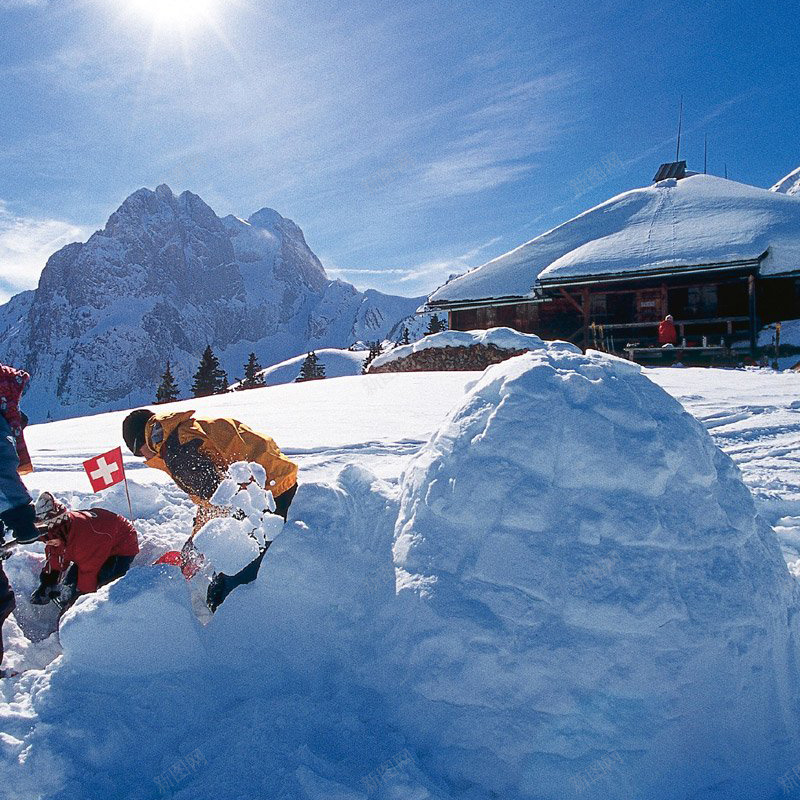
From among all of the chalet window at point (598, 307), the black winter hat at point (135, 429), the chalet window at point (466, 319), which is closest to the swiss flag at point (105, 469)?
the black winter hat at point (135, 429)

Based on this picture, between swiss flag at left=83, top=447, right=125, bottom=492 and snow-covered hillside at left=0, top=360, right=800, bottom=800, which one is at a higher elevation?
swiss flag at left=83, top=447, right=125, bottom=492

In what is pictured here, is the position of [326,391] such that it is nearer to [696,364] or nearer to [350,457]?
[350,457]

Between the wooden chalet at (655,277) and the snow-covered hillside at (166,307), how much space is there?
392ft

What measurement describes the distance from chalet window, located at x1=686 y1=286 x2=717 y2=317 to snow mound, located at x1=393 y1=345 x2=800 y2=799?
13.4 meters

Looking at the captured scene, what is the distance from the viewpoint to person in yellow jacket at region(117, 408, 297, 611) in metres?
2.86

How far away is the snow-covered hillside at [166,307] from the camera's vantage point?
129 meters

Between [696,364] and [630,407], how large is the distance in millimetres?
11550

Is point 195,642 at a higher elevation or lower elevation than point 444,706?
higher

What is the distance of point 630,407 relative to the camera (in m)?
2.62

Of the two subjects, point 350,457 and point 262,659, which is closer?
point 262,659

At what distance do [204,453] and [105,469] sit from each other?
52.0 inches

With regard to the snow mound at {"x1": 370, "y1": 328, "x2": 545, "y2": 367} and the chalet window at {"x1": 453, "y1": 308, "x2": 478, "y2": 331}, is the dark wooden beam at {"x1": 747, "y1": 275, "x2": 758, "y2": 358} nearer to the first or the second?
the snow mound at {"x1": 370, "y1": 328, "x2": 545, "y2": 367}

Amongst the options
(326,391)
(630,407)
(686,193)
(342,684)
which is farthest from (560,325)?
(342,684)

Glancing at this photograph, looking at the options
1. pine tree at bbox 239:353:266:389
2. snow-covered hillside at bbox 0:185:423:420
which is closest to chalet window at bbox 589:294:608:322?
pine tree at bbox 239:353:266:389
